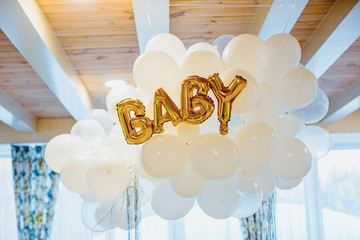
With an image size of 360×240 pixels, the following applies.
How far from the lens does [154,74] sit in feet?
5.68

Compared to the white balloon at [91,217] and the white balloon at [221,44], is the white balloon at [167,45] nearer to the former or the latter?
the white balloon at [221,44]

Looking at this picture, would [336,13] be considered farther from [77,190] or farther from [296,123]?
[77,190]

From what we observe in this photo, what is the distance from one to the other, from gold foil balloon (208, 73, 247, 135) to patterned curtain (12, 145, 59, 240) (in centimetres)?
363

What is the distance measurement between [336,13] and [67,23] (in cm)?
185

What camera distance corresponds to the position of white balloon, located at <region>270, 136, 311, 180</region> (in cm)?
179

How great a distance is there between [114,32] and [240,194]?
5.74 ft

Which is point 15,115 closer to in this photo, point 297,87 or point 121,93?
point 121,93

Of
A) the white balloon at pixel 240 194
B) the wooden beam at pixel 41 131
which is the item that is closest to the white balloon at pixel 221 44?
the white balloon at pixel 240 194

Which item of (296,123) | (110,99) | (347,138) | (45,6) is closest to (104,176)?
(110,99)

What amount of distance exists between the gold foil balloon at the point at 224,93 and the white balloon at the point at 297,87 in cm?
29

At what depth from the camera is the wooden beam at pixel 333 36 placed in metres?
2.65

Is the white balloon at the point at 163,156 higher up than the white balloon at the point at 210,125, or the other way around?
the white balloon at the point at 210,125

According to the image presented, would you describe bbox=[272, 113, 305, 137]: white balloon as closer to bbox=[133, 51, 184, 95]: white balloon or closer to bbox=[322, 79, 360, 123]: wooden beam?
bbox=[133, 51, 184, 95]: white balloon

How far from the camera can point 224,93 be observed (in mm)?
1649
